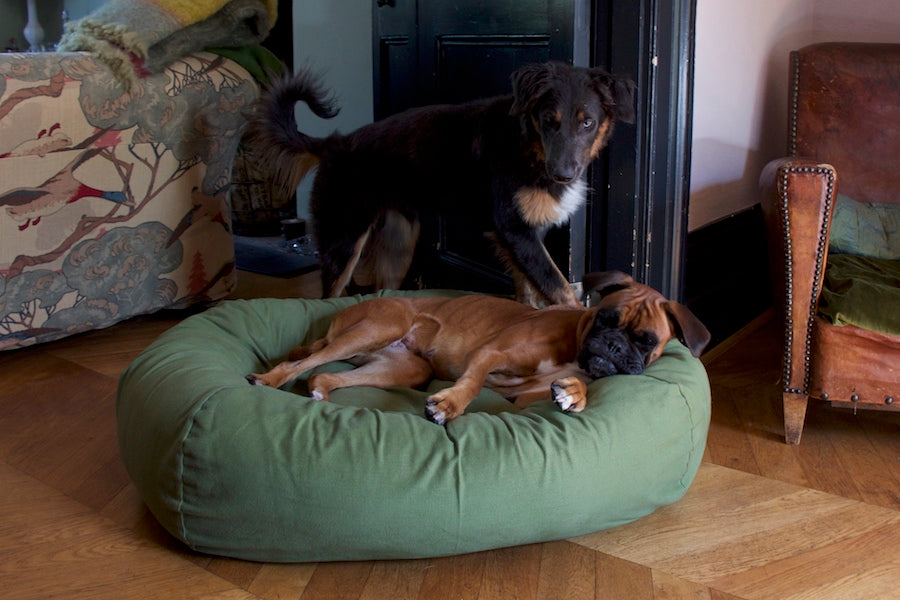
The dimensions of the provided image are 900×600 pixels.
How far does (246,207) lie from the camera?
5.88m

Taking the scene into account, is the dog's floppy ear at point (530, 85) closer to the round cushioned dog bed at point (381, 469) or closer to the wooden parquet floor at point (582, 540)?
the round cushioned dog bed at point (381, 469)

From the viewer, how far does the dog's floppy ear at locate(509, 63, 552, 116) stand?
2.88 meters

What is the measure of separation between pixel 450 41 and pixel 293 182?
2.95ft

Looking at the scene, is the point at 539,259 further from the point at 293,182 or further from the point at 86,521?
the point at 86,521

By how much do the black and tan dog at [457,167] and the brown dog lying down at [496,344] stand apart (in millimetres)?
368

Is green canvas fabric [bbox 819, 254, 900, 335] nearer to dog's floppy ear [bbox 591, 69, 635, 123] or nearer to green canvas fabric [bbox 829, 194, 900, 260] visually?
green canvas fabric [bbox 829, 194, 900, 260]

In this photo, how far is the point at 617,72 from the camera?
10.7 ft

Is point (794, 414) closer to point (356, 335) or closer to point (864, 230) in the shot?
point (864, 230)

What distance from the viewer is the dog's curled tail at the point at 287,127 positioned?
363 cm

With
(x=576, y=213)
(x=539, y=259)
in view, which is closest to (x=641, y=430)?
(x=539, y=259)

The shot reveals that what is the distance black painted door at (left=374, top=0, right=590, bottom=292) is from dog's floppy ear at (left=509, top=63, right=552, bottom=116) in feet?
1.26

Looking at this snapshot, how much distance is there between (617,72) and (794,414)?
133 cm

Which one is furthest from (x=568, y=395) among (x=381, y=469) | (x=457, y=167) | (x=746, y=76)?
(x=746, y=76)

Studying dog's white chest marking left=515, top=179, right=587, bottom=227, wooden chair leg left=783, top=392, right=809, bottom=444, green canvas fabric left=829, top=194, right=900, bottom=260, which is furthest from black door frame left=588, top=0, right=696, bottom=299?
wooden chair leg left=783, top=392, right=809, bottom=444
